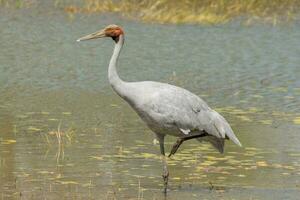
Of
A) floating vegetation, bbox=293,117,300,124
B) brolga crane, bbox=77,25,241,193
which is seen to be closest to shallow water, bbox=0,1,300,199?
floating vegetation, bbox=293,117,300,124

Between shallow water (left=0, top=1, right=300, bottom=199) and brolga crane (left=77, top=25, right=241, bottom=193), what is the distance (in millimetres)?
397

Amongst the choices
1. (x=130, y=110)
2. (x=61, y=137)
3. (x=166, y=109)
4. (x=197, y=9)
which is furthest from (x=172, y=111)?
(x=197, y=9)

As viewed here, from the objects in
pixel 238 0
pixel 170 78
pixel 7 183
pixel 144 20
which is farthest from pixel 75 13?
pixel 7 183

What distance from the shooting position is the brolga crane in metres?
8.94

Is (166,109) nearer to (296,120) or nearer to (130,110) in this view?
(296,120)

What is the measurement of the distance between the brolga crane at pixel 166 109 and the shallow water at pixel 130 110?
40 centimetres

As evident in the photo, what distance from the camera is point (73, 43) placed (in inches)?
688

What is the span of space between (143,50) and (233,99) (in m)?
3.56

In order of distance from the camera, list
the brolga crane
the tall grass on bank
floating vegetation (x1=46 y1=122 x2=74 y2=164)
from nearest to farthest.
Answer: the brolga crane
floating vegetation (x1=46 y1=122 x2=74 y2=164)
the tall grass on bank

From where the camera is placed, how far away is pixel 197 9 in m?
20.3

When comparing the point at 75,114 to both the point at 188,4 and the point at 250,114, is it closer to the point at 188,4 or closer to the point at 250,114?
the point at 250,114

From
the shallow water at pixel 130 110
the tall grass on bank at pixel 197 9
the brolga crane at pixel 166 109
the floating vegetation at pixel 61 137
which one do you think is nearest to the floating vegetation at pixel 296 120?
the shallow water at pixel 130 110

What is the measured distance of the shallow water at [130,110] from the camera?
909cm

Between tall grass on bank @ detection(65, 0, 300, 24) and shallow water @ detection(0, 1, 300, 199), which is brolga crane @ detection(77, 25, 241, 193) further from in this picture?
tall grass on bank @ detection(65, 0, 300, 24)
